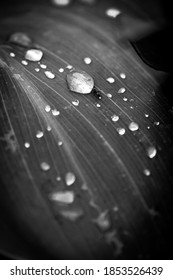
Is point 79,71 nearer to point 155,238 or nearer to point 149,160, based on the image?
point 149,160

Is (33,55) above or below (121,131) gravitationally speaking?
above

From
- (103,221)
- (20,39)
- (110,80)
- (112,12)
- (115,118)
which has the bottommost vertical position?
(103,221)

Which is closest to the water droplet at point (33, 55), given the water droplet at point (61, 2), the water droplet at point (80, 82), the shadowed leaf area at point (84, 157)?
the shadowed leaf area at point (84, 157)

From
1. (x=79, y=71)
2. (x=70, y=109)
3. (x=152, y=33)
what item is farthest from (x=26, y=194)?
(x=152, y=33)

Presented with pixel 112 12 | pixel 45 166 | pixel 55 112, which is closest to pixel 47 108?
pixel 55 112

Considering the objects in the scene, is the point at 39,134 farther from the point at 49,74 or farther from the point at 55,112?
the point at 49,74
